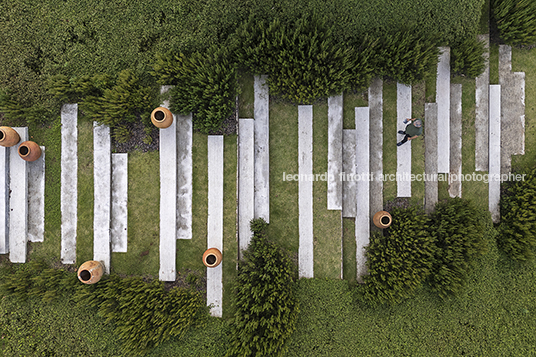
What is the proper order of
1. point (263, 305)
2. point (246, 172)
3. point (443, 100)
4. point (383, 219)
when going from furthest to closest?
1. point (443, 100)
2. point (246, 172)
3. point (383, 219)
4. point (263, 305)

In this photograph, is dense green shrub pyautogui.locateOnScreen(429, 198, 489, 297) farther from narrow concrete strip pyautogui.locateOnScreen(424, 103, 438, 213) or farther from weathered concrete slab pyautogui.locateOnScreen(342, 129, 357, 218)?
weathered concrete slab pyautogui.locateOnScreen(342, 129, 357, 218)

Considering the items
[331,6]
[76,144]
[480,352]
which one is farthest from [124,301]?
[480,352]

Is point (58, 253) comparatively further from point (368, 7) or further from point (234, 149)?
point (368, 7)

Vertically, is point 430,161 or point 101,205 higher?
point 430,161

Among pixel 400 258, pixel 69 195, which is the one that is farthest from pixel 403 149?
pixel 69 195

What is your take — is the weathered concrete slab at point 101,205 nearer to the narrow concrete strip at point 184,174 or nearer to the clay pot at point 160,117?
the clay pot at point 160,117

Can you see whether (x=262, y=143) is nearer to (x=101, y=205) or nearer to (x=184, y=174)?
(x=184, y=174)
